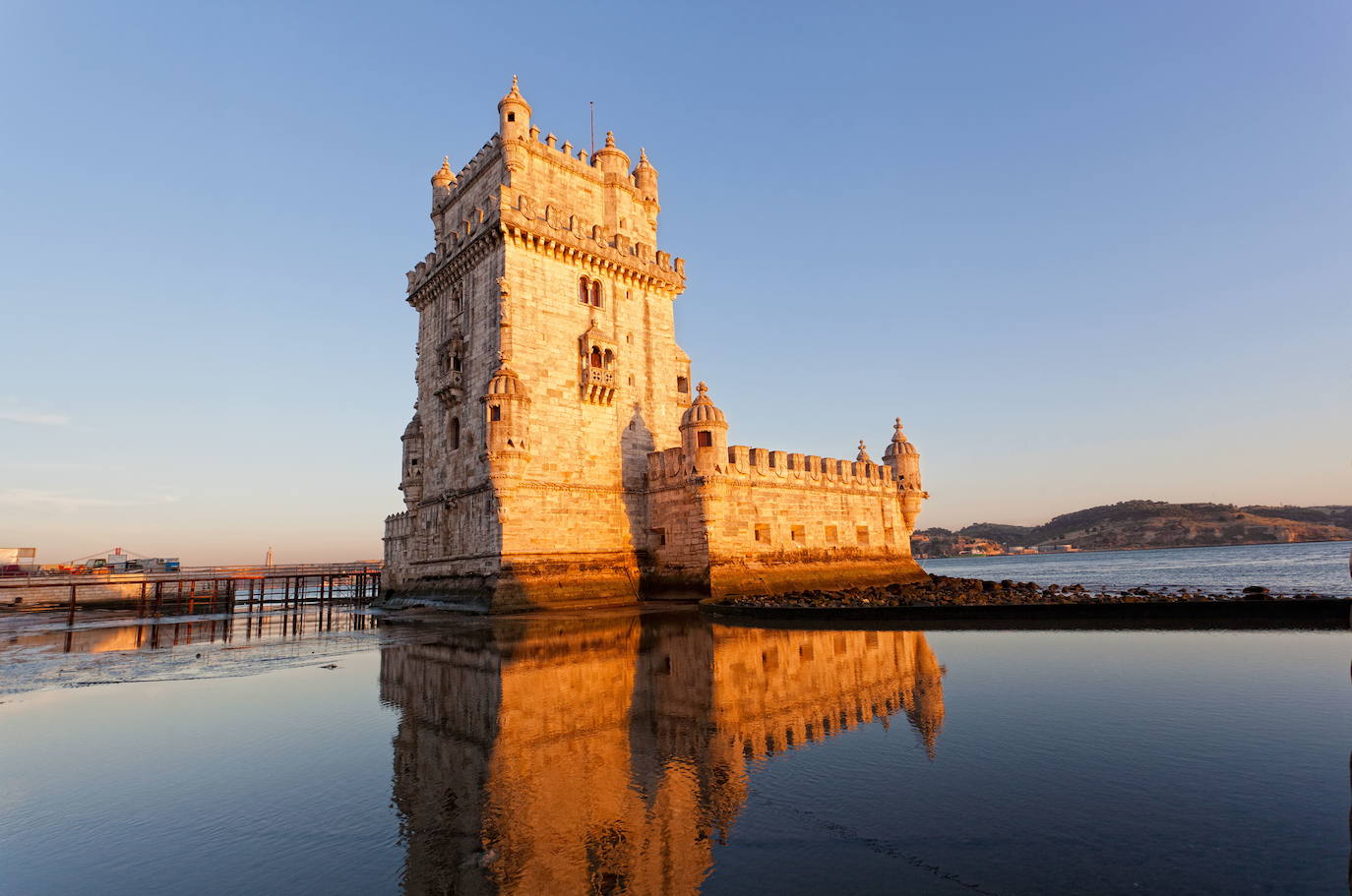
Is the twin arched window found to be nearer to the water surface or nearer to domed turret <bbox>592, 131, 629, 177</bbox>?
domed turret <bbox>592, 131, 629, 177</bbox>

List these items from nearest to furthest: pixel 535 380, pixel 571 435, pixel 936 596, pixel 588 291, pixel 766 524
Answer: pixel 936 596, pixel 535 380, pixel 571 435, pixel 766 524, pixel 588 291

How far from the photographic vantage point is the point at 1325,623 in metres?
14.8

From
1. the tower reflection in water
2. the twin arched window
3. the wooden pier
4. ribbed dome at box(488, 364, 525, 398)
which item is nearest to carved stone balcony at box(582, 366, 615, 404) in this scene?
the twin arched window

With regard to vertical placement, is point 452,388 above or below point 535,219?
below

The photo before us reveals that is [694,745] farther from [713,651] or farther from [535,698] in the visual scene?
[713,651]

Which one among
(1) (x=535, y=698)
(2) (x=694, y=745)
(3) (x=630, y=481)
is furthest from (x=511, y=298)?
(2) (x=694, y=745)

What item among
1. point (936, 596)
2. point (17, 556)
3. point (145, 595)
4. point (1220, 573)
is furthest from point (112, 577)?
point (1220, 573)

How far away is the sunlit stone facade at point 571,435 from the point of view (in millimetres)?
26578

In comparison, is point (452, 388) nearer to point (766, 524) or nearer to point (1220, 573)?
point (766, 524)

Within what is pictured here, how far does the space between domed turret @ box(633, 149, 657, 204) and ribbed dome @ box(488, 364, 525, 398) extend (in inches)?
571

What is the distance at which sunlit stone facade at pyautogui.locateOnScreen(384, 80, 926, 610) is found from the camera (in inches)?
1046

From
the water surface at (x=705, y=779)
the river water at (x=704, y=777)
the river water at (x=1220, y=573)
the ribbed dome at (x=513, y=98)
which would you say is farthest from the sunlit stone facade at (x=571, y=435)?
the river water at (x=1220, y=573)

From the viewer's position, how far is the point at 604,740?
7363mm

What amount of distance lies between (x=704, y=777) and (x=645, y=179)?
3414 cm
